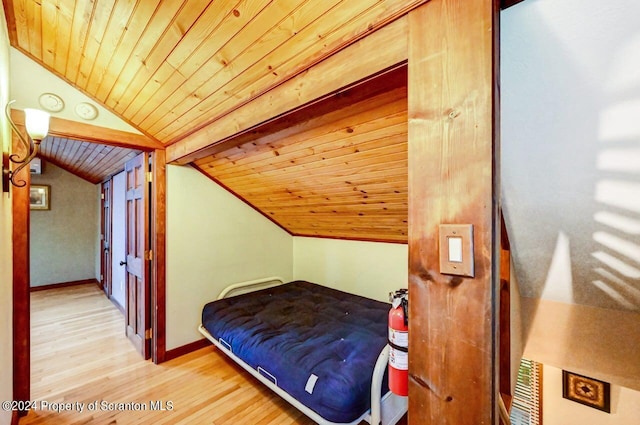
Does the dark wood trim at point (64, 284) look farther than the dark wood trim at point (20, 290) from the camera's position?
Yes

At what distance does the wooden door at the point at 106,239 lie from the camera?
4812mm

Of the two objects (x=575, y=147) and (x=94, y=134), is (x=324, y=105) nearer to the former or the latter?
(x=575, y=147)

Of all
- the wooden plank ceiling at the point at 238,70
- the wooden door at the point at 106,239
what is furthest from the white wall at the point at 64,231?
the wooden plank ceiling at the point at 238,70

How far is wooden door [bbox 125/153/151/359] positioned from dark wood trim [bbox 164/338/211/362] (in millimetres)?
214

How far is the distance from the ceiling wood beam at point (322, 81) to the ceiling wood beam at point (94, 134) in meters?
0.95

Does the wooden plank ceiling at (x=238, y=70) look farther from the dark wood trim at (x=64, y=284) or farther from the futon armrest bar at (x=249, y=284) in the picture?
the dark wood trim at (x=64, y=284)

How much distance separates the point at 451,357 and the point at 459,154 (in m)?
0.56

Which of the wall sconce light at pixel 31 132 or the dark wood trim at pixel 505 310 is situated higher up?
the wall sconce light at pixel 31 132

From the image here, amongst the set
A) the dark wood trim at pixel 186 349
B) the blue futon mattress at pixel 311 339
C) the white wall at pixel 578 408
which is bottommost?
the white wall at pixel 578 408

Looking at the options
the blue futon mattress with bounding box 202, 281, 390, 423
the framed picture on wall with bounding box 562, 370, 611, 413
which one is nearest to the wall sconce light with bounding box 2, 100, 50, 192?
the blue futon mattress with bounding box 202, 281, 390, 423

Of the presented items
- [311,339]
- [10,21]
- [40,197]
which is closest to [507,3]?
[311,339]

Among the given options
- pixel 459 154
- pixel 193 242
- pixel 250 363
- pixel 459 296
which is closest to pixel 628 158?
pixel 459 154

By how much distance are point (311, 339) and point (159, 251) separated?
1.66 m

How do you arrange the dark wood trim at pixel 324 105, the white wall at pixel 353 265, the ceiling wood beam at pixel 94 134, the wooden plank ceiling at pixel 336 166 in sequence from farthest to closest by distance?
the white wall at pixel 353 265, the ceiling wood beam at pixel 94 134, the wooden plank ceiling at pixel 336 166, the dark wood trim at pixel 324 105
